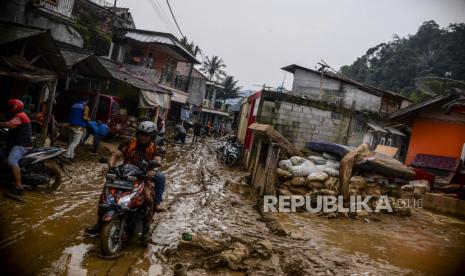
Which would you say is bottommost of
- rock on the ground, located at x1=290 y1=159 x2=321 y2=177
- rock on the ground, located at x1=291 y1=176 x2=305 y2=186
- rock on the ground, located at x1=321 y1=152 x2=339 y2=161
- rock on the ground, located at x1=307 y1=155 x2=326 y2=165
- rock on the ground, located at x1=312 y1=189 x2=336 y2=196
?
rock on the ground, located at x1=312 y1=189 x2=336 y2=196

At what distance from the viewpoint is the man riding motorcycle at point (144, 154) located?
475 cm

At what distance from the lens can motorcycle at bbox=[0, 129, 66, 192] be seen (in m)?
5.92

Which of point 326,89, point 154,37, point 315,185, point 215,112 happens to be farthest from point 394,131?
point 215,112

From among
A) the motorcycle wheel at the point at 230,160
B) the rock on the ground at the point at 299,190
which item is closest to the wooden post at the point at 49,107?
the rock on the ground at the point at 299,190

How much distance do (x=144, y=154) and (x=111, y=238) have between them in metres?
1.35

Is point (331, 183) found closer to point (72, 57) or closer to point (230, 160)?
point (230, 160)

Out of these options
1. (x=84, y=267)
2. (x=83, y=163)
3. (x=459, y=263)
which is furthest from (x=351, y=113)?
(x=84, y=267)

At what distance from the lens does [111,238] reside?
4.14 metres

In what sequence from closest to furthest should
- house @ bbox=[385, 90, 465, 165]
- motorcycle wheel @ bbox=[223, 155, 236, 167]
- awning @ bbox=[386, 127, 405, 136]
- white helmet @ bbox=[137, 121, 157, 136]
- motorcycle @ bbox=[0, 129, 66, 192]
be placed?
white helmet @ bbox=[137, 121, 157, 136]
motorcycle @ bbox=[0, 129, 66, 192]
house @ bbox=[385, 90, 465, 165]
motorcycle wheel @ bbox=[223, 155, 236, 167]
awning @ bbox=[386, 127, 405, 136]

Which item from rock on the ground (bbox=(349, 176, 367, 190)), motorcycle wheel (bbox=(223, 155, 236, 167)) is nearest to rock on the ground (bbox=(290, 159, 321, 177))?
rock on the ground (bbox=(349, 176, 367, 190))

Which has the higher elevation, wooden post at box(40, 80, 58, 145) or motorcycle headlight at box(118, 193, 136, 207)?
wooden post at box(40, 80, 58, 145)

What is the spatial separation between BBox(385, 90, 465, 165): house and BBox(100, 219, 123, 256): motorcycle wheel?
1395 centimetres

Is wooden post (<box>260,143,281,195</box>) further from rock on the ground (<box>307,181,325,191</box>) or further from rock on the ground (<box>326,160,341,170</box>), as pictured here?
rock on the ground (<box>326,160,341,170</box>)

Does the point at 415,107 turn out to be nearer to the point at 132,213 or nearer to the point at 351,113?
the point at 351,113
